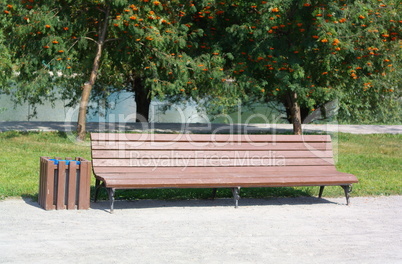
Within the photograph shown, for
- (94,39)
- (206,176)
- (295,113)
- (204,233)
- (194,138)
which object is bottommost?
(204,233)

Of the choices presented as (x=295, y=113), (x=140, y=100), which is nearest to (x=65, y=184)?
(x=295, y=113)

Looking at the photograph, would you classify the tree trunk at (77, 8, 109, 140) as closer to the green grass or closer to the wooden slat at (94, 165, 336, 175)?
the green grass

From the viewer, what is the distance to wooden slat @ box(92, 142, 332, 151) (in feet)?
25.5

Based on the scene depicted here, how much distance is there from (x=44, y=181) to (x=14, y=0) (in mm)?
8335

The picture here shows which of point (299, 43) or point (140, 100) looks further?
point (140, 100)

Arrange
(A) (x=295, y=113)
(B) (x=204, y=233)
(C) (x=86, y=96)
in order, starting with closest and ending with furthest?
1. (B) (x=204, y=233)
2. (C) (x=86, y=96)
3. (A) (x=295, y=113)

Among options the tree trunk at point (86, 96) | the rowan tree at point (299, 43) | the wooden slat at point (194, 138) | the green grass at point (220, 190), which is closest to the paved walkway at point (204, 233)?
the green grass at point (220, 190)

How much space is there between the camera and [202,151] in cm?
826

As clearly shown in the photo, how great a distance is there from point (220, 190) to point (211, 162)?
90 centimetres

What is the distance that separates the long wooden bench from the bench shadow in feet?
0.86

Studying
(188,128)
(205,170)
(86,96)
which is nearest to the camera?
(205,170)

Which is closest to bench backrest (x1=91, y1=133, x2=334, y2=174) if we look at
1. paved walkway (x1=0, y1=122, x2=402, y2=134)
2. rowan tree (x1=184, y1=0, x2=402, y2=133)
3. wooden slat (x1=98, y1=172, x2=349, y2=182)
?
wooden slat (x1=98, y1=172, x2=349, y2=182)

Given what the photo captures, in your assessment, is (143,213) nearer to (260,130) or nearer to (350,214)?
(350,214)

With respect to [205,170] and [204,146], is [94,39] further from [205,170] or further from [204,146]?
[205,170]
